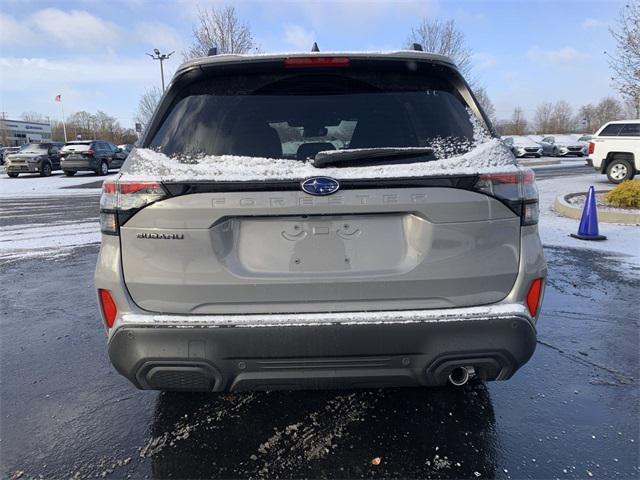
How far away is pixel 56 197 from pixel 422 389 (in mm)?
15480

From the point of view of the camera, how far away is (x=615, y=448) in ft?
7.78

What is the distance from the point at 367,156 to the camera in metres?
2.04

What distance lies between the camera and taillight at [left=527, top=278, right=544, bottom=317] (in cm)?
213

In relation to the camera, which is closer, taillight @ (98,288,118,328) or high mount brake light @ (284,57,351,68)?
taillight @ (98,288,118,328)

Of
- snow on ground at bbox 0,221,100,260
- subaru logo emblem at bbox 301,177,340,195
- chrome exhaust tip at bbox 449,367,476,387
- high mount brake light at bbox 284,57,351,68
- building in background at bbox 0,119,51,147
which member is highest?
building in background at bbox 0,119,51,147

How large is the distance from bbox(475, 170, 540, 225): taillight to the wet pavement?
1.23 meters

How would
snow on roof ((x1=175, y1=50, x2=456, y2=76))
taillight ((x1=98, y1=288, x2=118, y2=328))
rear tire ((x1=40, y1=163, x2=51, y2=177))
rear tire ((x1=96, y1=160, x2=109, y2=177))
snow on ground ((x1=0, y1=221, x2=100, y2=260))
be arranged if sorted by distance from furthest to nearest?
rear tire ((x1=96, y1=160, x2=109, y2=177))
rear tire ((x1=40, y1=163, x2=51, y2=177))
snow on ground ((x1=0, y1=221, x2=100, y2=260))
snow on roof ((x1=175, y1=50, x2=456, y2=76))
taillight ((x1=98, y1=288, x2=118, y2=328))

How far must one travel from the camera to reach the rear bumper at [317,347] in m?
2.01

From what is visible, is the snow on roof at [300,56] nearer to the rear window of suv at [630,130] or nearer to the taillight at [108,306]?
the taillight at [108,306]

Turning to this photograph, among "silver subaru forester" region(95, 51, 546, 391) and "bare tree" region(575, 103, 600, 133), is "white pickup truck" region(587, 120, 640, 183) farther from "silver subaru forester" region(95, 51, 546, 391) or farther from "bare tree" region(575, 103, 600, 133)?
"bare tree" region(575, 103, 600, 133)

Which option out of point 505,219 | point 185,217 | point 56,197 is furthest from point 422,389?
point 56,197

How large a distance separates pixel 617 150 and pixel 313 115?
53.1 ft

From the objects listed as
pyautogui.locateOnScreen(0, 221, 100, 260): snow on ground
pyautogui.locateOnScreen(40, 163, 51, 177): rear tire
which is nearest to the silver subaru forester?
pyautogui.locateOnScreen(0, 221, 100, 260): snow on ground

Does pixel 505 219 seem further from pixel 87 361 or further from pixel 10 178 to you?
pixel 10 178
